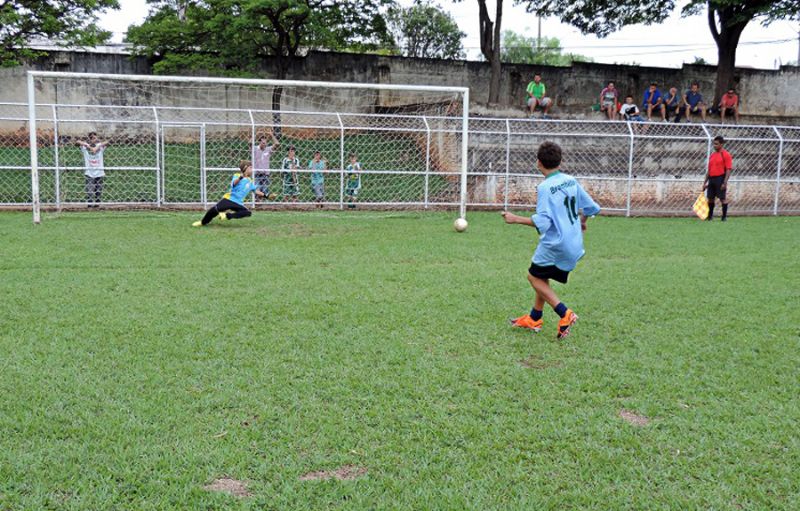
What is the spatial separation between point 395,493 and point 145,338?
115 inches

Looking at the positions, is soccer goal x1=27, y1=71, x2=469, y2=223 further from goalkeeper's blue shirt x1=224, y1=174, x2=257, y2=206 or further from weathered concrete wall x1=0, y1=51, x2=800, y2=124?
weathered concrete wall x1=0, y1=51, x2=800, y2=124

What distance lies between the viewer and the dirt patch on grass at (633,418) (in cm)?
401

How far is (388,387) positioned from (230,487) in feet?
4.71

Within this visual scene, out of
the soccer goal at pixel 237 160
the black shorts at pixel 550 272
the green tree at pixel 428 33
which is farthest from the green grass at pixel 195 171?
the green tree at pixel 428 33

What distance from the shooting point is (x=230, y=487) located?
10.5 feet

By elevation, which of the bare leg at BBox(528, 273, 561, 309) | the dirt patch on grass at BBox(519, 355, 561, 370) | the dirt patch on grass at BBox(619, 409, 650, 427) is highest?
the bare leg at BBox(528, 273, 561, 309)

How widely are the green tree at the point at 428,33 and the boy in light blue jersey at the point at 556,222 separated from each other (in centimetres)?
4030

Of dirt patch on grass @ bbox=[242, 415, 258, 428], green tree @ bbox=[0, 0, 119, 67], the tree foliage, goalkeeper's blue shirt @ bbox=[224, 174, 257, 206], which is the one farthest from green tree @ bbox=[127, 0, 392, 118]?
dirt patch on grass @ bbox=[242, 415, 258, 428]

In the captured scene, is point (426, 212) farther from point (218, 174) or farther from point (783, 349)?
point (783, 349)

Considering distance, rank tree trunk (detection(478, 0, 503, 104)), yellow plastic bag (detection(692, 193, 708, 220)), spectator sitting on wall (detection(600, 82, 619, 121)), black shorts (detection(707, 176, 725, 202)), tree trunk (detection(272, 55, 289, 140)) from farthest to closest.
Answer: tree trunk (detection(478, 0, 503, 104)) → spectator sitting on wall (detection(600, 82, 619, 121)) → tree trunk (detection(272, 55, 289, 140)) → yellow plastic bag (detection(692, 193, 708, 220)) → black shorts (detection(707, 176, 725, 202))

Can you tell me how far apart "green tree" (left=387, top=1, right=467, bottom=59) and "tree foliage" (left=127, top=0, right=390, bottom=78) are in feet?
77.0

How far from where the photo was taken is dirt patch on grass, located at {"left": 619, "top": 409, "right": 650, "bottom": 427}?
4011 millimetres

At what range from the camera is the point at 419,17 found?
4434 cm

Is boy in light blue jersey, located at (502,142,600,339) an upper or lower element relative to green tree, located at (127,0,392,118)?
lower
